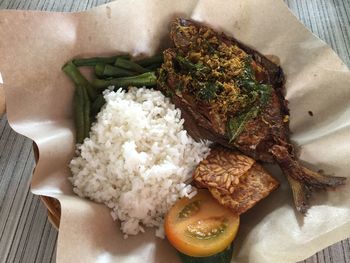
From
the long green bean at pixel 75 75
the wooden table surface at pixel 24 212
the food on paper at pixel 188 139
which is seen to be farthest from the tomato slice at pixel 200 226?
the long green bean at pixel 75 75

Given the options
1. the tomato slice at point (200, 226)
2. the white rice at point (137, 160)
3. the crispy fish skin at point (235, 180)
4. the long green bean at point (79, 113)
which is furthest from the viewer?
the long green bean at point (79, 113)

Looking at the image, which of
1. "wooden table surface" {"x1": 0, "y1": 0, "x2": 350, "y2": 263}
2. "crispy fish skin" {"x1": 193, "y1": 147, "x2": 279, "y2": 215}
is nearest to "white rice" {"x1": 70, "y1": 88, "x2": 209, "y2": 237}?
"crispy fish skin" {"x1": 193, "y1": 147, "x2": 279, "y2": 215}

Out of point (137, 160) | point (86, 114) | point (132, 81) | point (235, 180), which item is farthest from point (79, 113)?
point (235, 180)

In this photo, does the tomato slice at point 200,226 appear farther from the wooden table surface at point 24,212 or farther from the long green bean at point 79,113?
the long green bean at point 79,113

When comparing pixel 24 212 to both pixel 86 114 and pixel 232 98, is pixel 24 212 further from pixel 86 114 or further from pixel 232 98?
pixel 232 98

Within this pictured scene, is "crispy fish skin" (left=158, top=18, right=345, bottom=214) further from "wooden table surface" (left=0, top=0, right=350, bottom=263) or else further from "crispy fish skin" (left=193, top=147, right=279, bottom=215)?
"wooden table surface" (left=0, top=0, right=350, bottom=263)
